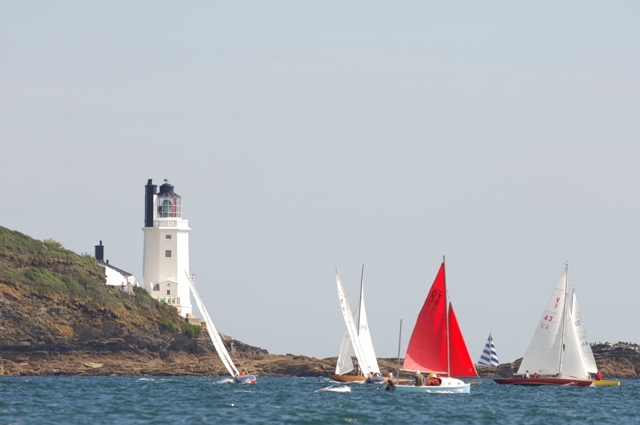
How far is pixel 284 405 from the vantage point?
50.6 meters

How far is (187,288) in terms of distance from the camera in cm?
9281

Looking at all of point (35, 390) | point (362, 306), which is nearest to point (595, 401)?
point (362, 306)

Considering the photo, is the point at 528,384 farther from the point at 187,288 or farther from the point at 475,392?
the point at 187,288

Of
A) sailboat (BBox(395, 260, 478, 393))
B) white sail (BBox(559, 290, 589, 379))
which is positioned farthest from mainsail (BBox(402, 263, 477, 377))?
white sail (BBox(559, 290, 589, 379))

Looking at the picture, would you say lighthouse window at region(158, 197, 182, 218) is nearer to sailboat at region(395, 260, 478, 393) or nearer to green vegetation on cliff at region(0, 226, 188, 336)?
green vegetation on cliff at region(0, 226, 188, 336)

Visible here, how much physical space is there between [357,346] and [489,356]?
123ft

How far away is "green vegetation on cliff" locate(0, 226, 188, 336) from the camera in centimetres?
7988

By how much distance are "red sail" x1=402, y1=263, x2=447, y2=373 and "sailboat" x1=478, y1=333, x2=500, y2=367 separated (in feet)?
155

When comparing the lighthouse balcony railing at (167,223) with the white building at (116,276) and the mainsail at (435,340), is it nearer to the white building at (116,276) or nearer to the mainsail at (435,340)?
the white building at (116,276)

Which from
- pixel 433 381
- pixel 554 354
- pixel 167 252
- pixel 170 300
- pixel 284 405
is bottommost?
pixel 284 405

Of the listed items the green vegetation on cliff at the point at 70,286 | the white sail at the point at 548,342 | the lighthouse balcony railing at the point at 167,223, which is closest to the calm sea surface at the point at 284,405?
the white sail at the point at 548,342

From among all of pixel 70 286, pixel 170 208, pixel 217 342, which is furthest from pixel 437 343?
pixel 170 208

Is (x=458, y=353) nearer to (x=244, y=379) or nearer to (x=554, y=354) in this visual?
(x=554, y=354)

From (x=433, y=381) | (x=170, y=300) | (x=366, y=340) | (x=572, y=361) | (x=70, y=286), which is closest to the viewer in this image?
(x=433, y=381)
